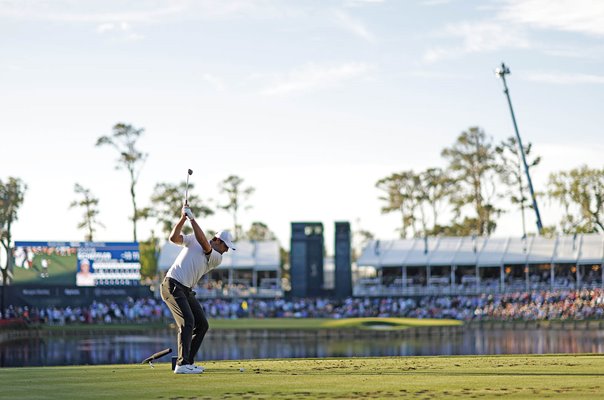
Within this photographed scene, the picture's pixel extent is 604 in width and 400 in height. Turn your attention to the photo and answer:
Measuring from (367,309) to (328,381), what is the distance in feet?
160

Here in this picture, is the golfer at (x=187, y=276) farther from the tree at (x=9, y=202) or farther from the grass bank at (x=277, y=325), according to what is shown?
the tree at (x=9, y=202)

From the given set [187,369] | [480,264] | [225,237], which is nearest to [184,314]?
[187,369]

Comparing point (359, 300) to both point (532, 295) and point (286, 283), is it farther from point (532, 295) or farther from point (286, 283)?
point (286, 283)

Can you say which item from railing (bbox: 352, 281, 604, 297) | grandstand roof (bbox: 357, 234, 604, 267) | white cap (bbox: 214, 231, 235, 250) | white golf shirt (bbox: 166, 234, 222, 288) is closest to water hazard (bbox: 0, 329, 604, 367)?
white golf shirt (bbox: 166, 234, 222, 288)

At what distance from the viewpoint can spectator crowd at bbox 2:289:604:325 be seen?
54688 mm

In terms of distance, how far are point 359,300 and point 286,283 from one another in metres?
39.2

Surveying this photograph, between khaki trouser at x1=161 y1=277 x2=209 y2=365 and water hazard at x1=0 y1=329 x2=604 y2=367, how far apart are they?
47.7 ft

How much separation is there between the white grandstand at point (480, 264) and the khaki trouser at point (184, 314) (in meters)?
53.3

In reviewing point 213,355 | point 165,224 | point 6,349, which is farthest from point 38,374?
point 165,224

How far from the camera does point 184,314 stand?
14242 millimetres

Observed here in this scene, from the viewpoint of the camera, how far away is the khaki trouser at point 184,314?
1422 cm

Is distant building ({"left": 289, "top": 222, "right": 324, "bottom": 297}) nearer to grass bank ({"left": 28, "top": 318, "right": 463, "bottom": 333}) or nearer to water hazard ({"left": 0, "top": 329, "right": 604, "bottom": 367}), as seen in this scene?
grass bank ({"left": 28, "top": 318, "right": 463, "bottom": 333})

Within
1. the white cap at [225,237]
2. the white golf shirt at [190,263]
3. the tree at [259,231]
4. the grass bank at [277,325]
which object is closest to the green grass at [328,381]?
the white golf shirt at [190,263]

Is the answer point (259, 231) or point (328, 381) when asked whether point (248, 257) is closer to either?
point (259, 231)
